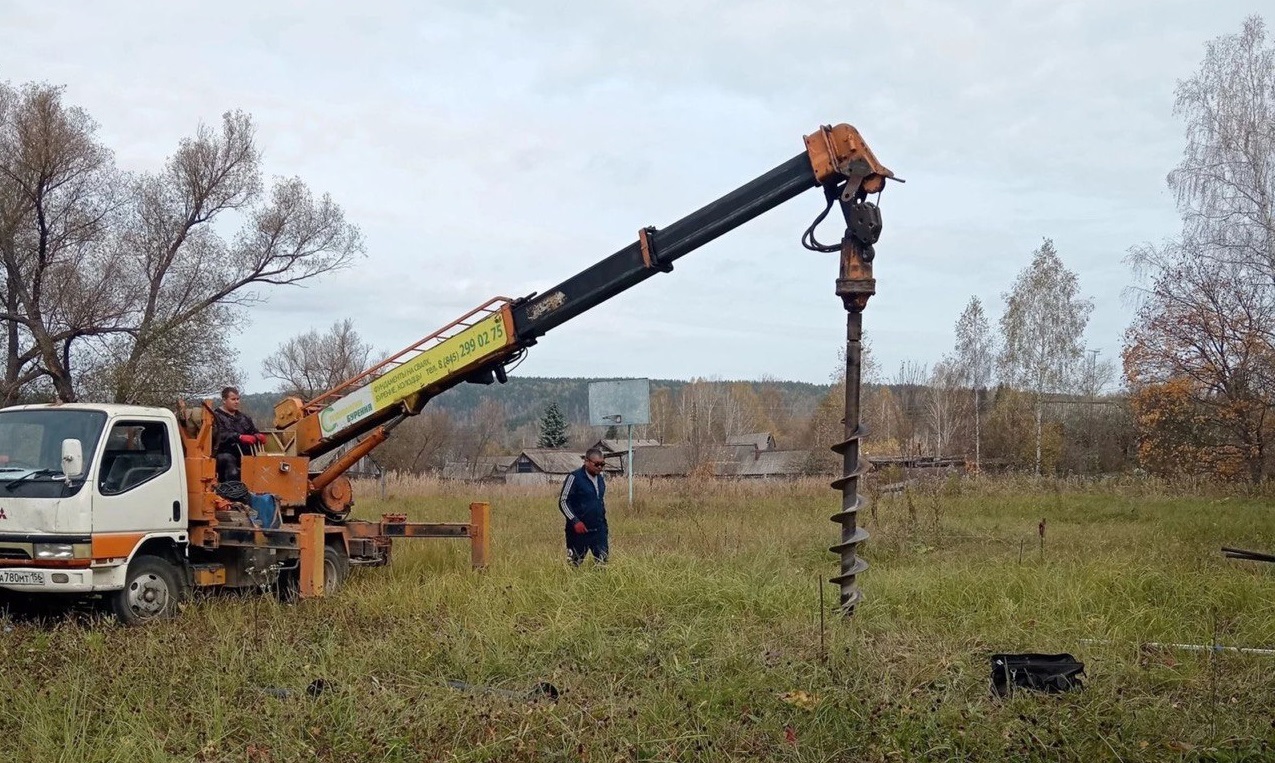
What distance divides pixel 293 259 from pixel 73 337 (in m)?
6.49

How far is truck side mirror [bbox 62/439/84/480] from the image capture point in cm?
910

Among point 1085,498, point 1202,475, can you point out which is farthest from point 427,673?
point 1202,475

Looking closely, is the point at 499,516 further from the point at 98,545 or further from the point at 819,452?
the point at 819,452

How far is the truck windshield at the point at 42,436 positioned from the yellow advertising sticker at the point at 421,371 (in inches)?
98.3

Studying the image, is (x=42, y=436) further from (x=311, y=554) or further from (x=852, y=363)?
(x=852, y=363)

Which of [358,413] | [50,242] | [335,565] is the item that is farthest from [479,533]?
[50,242]

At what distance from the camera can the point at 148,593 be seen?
32.1ft

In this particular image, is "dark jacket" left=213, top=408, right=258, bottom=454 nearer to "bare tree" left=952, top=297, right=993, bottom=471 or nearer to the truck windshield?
the truck windshield

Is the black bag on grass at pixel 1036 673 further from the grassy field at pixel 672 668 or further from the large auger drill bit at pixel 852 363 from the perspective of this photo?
the large auger drill bit at pixel 852 363

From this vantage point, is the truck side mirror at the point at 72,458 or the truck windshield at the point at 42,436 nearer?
the truck side mirror at the point at 72,458

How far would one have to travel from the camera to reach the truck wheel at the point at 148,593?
9.51 meters

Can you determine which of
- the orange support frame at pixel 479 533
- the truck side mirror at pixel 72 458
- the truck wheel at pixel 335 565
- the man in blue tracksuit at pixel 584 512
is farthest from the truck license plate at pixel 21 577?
the man in blue tracksuit at pixel 584 512

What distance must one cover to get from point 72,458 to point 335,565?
11.0 ft

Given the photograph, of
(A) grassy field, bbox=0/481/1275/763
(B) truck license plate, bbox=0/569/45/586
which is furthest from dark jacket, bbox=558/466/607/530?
(B) truck license plate, bbox=0/569/45/586
